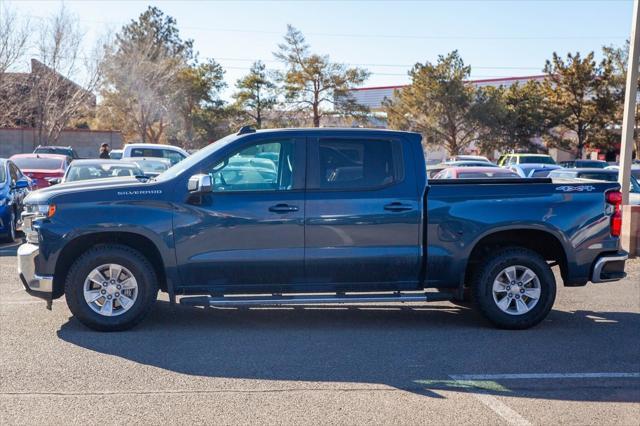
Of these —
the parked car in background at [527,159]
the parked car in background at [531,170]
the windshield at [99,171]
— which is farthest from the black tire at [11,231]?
the parked car in background at [527,159]

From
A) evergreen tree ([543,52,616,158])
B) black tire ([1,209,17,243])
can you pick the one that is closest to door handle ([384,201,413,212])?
black tire ([1,209,17,243])

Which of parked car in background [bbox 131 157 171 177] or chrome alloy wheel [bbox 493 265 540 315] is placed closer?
chrome alloy wheel [bbox 493 265 540 315]

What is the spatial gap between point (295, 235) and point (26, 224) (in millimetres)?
2722

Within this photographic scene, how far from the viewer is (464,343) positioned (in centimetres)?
719

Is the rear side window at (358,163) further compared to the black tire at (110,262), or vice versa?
the rear side window at (358,163)

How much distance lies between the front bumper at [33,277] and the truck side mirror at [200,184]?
162cm

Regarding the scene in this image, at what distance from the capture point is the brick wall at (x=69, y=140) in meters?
40.8

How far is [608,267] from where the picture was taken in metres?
7.88

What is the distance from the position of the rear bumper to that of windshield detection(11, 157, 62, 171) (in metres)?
14.9

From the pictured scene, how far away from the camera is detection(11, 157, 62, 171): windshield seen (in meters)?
19.1

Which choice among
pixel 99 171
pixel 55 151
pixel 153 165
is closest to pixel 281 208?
pixel 99 171

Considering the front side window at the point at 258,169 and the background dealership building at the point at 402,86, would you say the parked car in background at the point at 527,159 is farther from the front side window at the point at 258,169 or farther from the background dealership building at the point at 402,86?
the front side window at the point at 258,169

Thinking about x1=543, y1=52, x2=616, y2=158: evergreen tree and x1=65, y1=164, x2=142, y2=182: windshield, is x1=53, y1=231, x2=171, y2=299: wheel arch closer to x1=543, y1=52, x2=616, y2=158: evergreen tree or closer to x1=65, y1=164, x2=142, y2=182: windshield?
x1=65, y1=164, x2=142, y2=182: windshield

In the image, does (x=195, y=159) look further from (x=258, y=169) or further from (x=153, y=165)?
(x=153, y=165)
